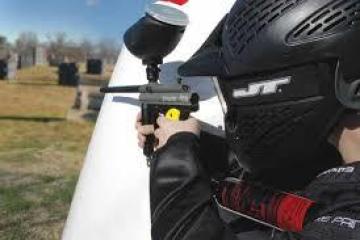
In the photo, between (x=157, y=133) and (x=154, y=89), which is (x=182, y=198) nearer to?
(x=157, y=133)

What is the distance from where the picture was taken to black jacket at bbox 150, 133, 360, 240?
1.88m

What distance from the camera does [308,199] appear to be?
1.97 meters

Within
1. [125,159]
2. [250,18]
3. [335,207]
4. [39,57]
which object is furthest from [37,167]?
[39,57]

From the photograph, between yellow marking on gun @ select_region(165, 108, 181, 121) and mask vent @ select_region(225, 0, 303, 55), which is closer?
mask vent @ select_region(225, 0, 303, 55)

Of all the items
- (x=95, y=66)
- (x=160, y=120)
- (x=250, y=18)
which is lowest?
(x=95, y=66)

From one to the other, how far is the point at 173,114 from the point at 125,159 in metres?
0.58

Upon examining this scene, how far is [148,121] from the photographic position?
2.67 m

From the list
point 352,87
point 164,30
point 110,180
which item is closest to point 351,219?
point 352,87

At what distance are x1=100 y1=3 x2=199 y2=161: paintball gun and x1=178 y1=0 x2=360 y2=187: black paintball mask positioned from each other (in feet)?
1.30

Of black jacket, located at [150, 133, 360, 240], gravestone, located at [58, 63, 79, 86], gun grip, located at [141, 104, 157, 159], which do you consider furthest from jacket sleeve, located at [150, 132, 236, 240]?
gravestone, located at [58, 63, 79, 86]

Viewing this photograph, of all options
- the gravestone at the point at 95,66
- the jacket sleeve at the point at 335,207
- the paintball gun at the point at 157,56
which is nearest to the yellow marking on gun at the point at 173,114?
the paintball gun at the point at 157,56

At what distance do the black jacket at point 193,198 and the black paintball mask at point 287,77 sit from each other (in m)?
0.13

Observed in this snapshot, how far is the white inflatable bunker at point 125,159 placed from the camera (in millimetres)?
2941

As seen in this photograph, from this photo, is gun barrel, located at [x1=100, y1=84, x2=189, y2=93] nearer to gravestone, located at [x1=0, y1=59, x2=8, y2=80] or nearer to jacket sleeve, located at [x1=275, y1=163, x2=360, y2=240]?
jacket sleeve, located at [x1=275, y1=163, x2=360, y2=240]
